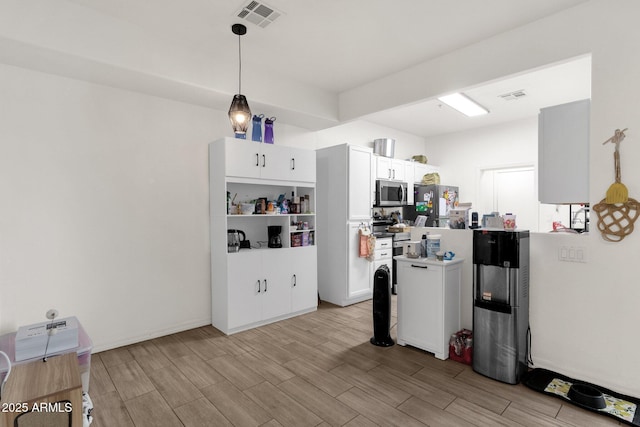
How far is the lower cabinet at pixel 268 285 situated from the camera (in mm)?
3609

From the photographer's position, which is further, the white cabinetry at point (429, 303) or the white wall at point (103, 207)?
the white cabinetry at point (429, 303)

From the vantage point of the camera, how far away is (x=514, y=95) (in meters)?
4.48

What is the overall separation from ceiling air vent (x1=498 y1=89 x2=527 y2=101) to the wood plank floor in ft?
11.7

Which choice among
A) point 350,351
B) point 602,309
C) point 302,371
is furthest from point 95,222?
point 602,309

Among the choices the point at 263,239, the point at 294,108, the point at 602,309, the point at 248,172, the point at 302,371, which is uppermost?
the point at 294,108

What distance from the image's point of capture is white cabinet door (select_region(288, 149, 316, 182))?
13.5 ft

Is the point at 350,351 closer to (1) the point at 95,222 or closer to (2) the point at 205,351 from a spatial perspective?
(2) the point at 205,351

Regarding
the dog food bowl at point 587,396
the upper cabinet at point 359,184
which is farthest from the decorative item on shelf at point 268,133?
the dog food bowl at point 587,396

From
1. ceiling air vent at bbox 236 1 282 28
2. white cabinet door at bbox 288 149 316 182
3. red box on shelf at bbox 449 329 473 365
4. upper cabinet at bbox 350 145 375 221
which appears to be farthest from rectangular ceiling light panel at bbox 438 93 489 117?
red box on shelf at bbox 449 329 473 365

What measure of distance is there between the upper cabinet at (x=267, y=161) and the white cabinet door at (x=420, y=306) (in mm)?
1748

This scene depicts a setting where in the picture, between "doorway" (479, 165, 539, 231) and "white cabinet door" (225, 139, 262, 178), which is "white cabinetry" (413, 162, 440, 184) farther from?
"white cabinet door" (225, 139, 262, 178)

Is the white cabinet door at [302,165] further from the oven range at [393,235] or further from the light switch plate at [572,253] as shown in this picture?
the light switch plate at [572,253]

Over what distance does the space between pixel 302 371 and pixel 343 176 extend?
102 inches

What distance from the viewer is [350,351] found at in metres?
3.13
